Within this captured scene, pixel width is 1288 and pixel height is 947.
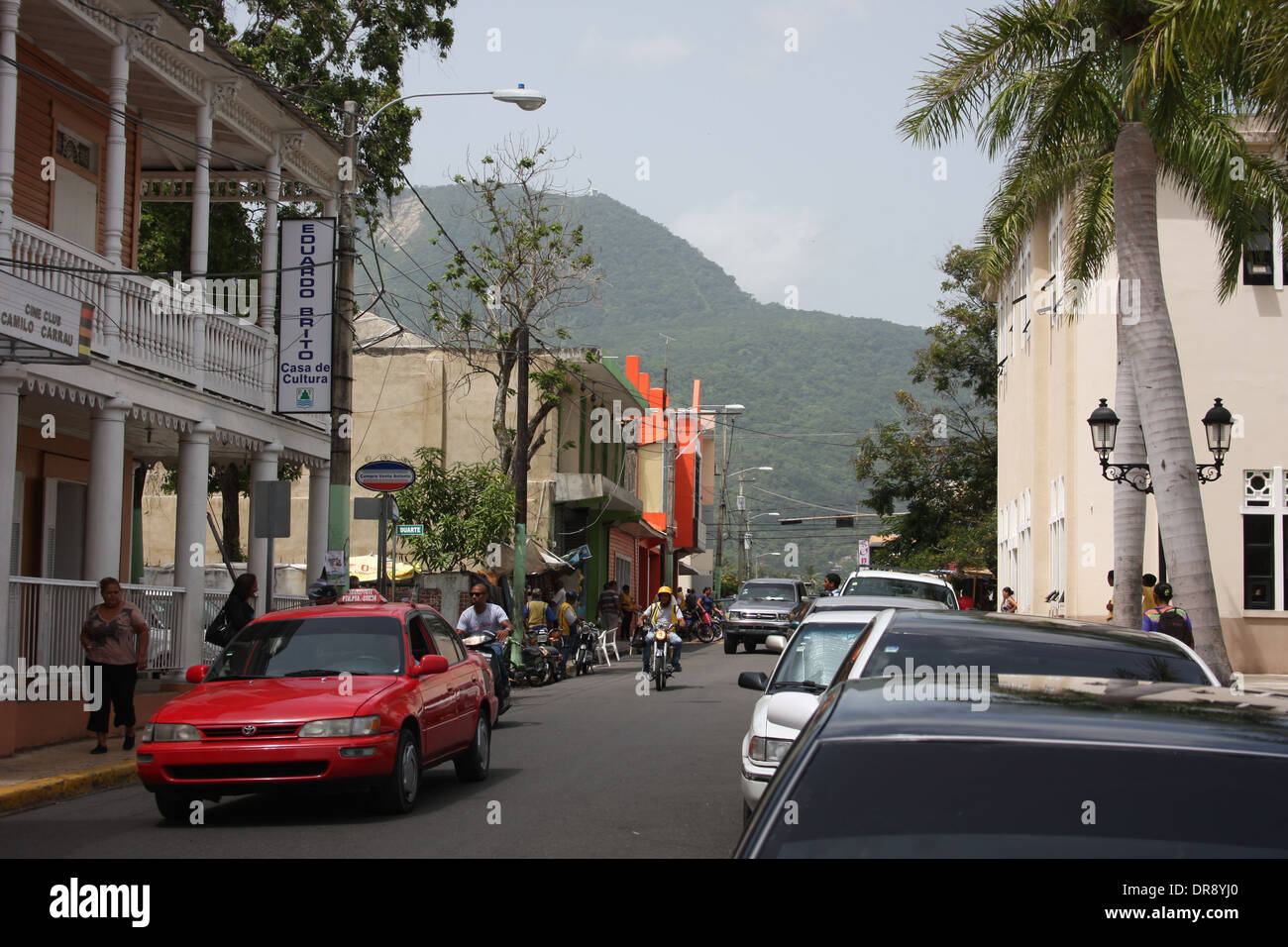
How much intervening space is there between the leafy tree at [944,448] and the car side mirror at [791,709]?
3996 centimetres

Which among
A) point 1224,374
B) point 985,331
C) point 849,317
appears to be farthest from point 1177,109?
point 849,317

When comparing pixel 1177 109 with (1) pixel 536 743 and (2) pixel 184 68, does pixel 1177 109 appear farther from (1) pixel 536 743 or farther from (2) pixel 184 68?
(2) pixel 184 68

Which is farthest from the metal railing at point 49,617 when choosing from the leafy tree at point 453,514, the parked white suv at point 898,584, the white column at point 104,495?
the leafy tree at point 453,514

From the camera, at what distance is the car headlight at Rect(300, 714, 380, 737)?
9766 mm

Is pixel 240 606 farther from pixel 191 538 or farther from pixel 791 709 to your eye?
pixel 791 709

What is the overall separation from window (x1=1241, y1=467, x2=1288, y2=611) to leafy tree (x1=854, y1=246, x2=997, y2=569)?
862 inches

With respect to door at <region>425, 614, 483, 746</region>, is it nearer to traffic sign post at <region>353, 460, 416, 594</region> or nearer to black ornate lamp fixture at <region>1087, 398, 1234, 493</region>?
traffic sign post at <region>353, 460, 416, 594</region>

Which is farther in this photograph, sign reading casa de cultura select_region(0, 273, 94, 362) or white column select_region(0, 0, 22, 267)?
white column select_region(0, 0, 22, 267)

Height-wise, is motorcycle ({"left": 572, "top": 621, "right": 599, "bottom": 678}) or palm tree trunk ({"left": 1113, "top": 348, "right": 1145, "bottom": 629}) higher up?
palm tree trunk ({"left": 1113, "top": 348, "right": 1145, "bottom": 629})

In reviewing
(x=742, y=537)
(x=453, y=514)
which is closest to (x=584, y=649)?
(x=453, y=514)

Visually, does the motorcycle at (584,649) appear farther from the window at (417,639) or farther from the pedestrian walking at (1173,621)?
the window at (417,639)

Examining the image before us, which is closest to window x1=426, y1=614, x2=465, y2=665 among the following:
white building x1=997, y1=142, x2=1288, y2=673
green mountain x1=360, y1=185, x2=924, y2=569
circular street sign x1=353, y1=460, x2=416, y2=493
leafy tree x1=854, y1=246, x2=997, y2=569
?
circular street sign x1=353, y1=460, x2=416, y2=493

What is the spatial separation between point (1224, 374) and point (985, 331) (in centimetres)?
2237

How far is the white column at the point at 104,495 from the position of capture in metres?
15.8
